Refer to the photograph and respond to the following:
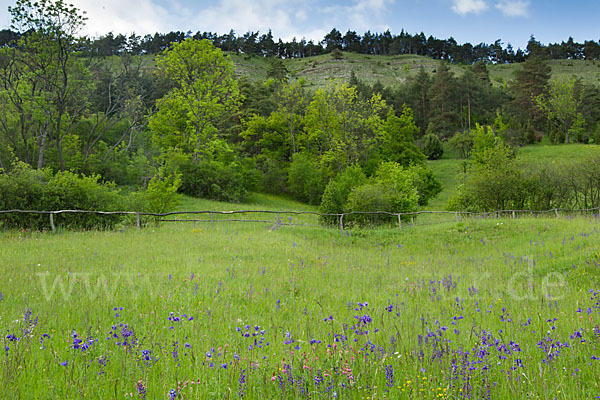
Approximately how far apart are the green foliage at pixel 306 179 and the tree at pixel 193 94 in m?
10.5

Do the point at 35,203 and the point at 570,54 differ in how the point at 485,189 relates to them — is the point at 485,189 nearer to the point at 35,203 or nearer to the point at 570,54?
the point at 35,203

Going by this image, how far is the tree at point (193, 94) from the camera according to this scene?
3819 cm

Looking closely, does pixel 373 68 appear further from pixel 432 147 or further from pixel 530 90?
pixel 432 147

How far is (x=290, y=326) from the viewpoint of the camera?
463 centimetres

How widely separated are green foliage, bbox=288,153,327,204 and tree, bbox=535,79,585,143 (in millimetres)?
51518

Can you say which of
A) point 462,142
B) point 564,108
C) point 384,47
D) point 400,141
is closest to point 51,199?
point 400,141

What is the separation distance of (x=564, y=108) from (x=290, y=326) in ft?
277

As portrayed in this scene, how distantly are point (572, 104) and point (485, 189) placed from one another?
56.7 m

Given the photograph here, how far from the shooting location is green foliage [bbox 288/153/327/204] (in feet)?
150

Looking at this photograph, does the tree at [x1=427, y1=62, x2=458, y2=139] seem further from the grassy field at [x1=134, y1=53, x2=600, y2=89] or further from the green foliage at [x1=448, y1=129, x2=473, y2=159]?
the grassy field at [x1=134, y1=53, x2=600, y2=89]

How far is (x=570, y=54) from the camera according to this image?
161 metres

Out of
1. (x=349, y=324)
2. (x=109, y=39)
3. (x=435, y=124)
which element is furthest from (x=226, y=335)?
(x=435, y=124)

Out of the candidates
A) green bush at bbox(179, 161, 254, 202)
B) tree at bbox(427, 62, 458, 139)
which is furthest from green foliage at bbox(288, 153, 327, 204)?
tree at bbox(427, 62, 458, 139)

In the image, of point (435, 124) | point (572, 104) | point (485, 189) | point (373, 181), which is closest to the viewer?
point (485, 189)
